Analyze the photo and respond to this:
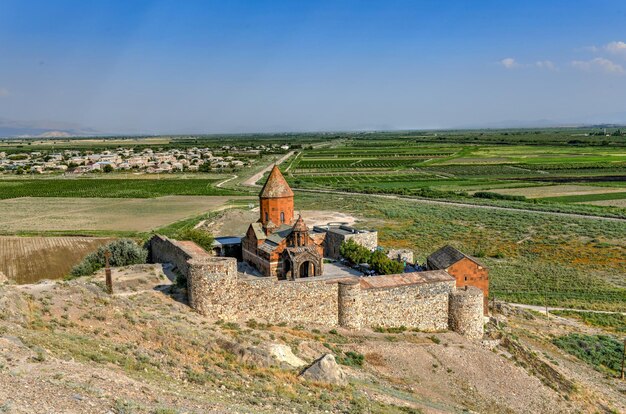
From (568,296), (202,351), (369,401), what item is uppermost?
(202,351)

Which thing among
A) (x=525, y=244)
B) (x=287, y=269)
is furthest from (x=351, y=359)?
(x=525, y=244)

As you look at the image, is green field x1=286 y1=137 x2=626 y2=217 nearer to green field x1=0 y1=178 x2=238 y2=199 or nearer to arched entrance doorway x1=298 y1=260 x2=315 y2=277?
green field x1=0 y1=178 x2=238 y2=199

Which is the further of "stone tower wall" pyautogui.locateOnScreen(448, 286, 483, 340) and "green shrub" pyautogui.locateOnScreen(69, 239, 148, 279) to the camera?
"green shrub" pyautogui.locateOnScreen(69, 239, 148, 279)

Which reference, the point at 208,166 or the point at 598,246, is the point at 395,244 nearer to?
the point at 598,246

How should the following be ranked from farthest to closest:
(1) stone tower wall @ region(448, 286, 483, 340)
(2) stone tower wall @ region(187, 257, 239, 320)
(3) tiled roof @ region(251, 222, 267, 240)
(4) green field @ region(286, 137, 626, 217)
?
(4) green field @ region(286, 137, 626, 217)
(3) tiled roof @ region(251, 222, 267, 240)
(1) stone tower wall @ region(448, 286, 483, 340)
(2) stone tower wall @ region(187, 257, 239, 320)

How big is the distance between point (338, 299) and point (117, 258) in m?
13.5

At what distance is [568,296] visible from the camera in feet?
94.1

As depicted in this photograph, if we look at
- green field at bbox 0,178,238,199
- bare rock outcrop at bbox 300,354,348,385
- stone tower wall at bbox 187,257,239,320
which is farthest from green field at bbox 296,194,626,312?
green field at bbox 0,178,238,199

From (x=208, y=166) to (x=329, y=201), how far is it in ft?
181

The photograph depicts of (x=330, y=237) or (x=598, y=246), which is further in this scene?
(x=598, y=246)

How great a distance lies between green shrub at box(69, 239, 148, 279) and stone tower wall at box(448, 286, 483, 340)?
1646cm

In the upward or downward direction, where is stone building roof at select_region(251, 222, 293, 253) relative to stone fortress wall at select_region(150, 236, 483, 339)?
upward

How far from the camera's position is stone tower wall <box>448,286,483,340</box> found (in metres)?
20.4

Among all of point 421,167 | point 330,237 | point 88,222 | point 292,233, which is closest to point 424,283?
point 292,233
